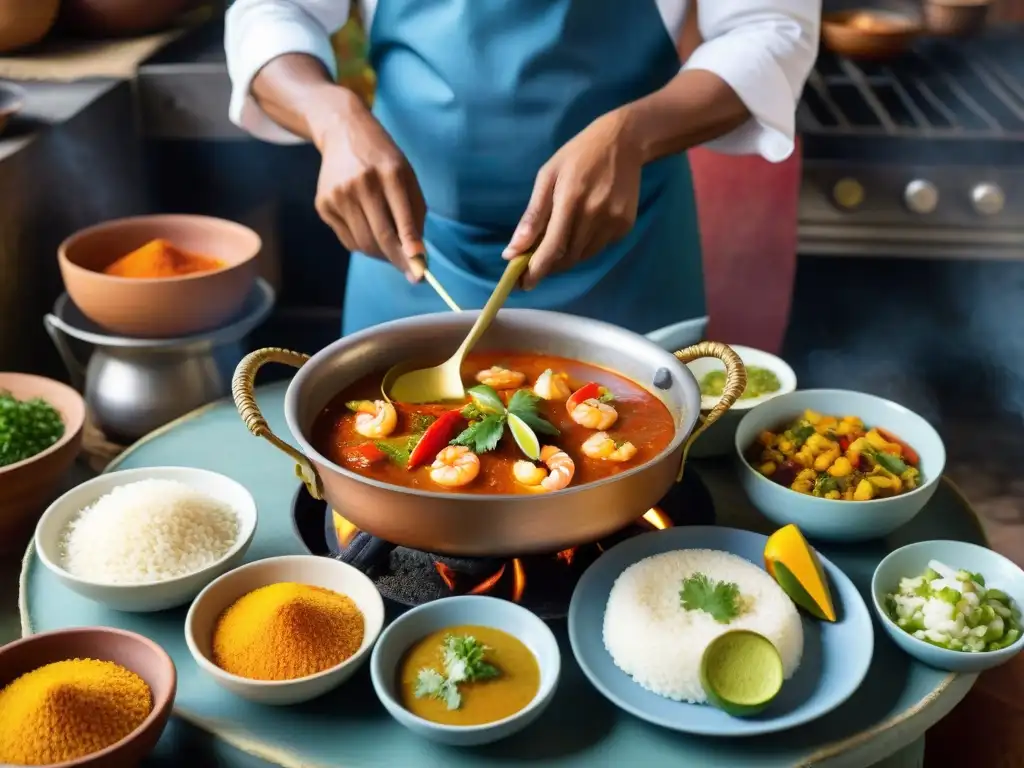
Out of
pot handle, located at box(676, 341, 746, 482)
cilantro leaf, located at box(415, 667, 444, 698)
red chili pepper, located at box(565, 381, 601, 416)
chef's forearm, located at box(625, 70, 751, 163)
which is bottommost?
cilantro leaf, located at box(415, 667, 444, 698)

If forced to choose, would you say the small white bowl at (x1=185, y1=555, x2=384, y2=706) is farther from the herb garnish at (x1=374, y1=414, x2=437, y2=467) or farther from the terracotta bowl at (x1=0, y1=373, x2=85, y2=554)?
the terracotta bowl at (x1=0, y1=373, x2=85, y2=554)

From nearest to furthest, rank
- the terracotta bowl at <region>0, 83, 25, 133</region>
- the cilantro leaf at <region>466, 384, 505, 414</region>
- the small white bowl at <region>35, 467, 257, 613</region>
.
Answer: the small white bowl at <region>35, 467, 257, 613</region> < the cilantro leaf at <region>466, 384, 505, 414</region> < the terracotta bowl at <region>0, 83, 25, 133</region>

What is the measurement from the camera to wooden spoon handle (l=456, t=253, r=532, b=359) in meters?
1.52

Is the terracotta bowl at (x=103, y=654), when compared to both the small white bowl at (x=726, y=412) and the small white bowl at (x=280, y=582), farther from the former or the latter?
the small white bowl at (x=726, y=412)

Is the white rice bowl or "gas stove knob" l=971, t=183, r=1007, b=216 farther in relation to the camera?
"gas stove knob" l=971, t=183, r=1007, b=216

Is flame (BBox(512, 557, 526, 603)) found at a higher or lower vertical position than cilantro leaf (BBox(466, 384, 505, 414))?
lower

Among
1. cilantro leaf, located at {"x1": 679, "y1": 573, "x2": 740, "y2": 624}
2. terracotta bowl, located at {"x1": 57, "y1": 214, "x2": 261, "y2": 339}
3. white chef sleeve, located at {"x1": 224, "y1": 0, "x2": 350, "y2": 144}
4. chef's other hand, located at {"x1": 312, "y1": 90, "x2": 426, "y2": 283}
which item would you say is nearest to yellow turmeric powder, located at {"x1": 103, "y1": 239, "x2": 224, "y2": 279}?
terracotta bowl, located at {"x1": 57, "y1": 214, "x2": 261, "y2": 339}

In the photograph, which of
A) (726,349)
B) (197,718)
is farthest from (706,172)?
(197,718)

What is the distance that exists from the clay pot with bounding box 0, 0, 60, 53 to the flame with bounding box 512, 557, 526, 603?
1.99 meters

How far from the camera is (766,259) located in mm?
2627

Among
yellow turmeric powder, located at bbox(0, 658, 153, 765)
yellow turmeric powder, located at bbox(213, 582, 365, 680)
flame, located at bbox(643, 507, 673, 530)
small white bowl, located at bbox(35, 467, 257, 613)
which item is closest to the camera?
yellow turmeric powder, located at bbox(0, 658, 153, 765)

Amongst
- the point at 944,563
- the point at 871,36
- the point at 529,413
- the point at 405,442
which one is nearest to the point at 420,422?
the point at 405,442

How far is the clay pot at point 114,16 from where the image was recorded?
2.70 metres

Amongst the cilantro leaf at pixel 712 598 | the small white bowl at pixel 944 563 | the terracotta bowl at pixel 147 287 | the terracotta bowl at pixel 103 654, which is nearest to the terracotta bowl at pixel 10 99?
the terracotta bowl at pixel 147 287
